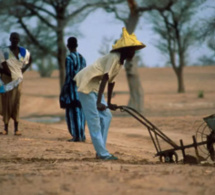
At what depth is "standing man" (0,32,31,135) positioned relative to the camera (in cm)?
970

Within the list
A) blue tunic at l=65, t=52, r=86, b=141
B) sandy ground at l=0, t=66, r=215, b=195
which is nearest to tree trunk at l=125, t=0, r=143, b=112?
sandy ground at l=0, t=66, r=215, b=195

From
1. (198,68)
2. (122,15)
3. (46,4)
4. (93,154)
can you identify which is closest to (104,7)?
(122,15)

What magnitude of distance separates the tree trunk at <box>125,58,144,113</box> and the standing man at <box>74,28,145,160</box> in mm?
14585

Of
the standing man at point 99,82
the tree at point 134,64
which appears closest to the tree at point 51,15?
the tree at point 134,64

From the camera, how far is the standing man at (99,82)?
667 cm

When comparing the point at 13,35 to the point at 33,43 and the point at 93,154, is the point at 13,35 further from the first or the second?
the point at 33,43

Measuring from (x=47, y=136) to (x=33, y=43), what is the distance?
735 inches

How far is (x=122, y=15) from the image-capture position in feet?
84.8

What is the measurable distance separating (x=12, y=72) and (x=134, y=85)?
12.5 m

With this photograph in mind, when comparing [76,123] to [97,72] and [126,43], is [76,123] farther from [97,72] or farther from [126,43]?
[126,43]

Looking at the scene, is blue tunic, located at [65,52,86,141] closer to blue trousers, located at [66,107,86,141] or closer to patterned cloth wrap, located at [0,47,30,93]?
blue trousers, located at [66,107,86,141]

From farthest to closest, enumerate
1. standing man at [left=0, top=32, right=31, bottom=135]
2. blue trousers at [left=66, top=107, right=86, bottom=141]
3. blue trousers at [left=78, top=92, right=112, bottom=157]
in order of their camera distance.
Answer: standing man at [left=0, top=32, right=31, bottom=135], blue trousers at [left=66, top=107, right=86, bottom=141], blue trousers at [left=78, top=92, right=112, bottom=157]

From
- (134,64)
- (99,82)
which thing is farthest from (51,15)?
(99,82)

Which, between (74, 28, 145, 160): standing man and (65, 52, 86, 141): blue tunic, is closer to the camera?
(74, 28, 145, 160): standing man
